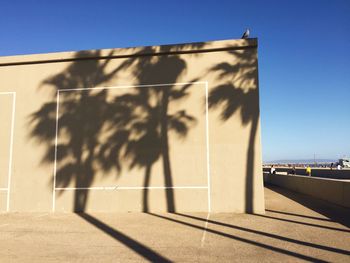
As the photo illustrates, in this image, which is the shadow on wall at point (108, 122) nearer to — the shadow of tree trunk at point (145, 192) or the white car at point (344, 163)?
the shadow of tree trunk at point (145, 192)

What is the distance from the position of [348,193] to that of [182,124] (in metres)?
6.42

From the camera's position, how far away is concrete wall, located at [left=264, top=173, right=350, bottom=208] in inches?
515

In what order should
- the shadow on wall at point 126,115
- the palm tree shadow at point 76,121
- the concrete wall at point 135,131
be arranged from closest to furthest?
the concrete wall at point 135,131, the shadow on wall at point 126,115, the palm tree shadow at point 76,121

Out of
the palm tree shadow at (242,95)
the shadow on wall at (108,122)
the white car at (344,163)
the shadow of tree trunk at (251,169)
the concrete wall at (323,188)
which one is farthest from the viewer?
the white car at (344,163)

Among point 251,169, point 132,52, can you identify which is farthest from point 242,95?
point 132,52

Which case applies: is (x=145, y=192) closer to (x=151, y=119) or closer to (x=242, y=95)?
(x=151, y=119)

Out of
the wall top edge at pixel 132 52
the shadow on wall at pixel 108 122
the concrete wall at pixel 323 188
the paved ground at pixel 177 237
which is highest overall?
the wall top edge at pixel 132 52

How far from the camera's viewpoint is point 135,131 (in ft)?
40.4

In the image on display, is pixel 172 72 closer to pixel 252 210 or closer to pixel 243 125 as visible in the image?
pixel 243 125

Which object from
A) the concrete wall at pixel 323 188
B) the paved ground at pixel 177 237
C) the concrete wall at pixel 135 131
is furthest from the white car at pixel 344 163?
the concrete wall at pixel 135 131

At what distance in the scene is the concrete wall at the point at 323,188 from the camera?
1308 cm

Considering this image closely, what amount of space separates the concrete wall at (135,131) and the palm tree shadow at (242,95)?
33mm

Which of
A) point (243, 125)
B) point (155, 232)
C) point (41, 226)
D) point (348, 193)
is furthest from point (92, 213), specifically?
point (348, 193)

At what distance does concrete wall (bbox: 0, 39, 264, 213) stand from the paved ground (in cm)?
91
